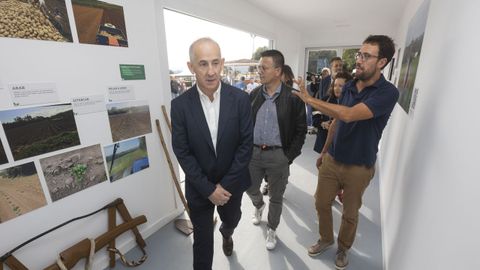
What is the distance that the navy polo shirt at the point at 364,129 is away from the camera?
1.35 metres

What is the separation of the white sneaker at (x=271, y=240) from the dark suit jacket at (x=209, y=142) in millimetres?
775

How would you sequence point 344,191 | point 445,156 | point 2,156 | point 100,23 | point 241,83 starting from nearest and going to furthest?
point 445,156 → point 2,156 → point 100,23 → point 344,191 → point 241,83

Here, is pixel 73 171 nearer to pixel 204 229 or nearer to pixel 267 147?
pixel 204 229

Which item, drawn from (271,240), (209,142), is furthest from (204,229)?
(271,240)

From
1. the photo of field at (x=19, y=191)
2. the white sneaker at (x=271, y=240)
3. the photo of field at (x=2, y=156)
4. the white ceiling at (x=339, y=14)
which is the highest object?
the white ceiling at (x=339, y=14)

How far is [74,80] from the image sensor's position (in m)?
1.46

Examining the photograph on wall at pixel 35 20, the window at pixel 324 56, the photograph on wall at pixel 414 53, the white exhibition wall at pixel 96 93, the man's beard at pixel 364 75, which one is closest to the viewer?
the photograph on wall at pixel 35 20

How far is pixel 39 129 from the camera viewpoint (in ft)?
4.43

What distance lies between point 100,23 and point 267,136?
1432mm

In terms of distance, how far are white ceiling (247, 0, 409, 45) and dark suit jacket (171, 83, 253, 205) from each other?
10.1 ft

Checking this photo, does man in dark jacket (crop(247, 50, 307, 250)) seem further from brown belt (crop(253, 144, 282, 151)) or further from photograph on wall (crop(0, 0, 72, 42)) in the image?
photograph on wall (crop(0, 0, 72, 42))

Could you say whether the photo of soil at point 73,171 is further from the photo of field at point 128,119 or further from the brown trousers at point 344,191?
the brown trousers at point 344,191

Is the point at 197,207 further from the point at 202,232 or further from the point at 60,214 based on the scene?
the point at 60,214

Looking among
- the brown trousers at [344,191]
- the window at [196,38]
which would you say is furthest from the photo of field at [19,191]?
the brown trousers at [344,191]
